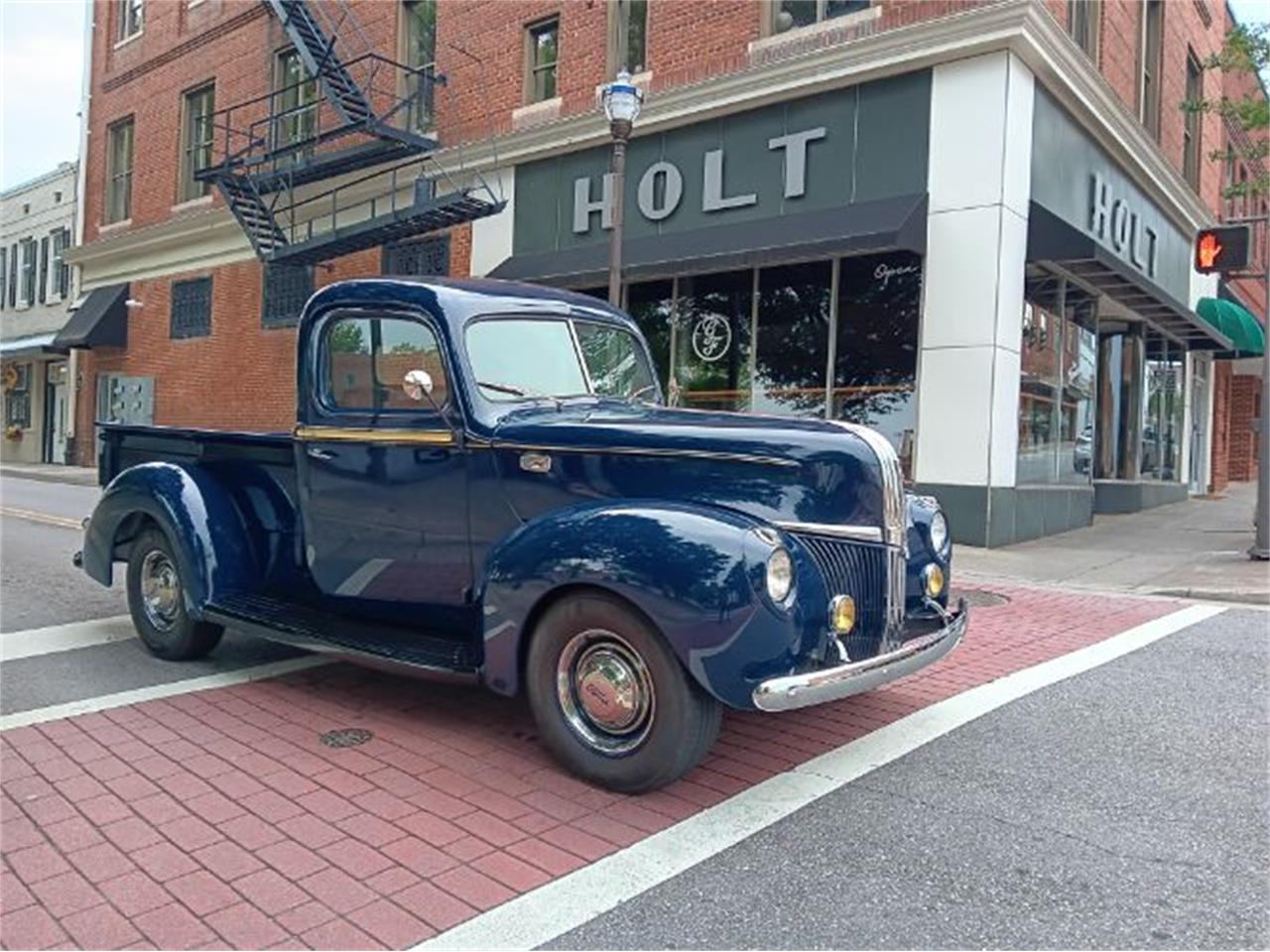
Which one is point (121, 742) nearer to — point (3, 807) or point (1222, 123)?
point (3, 807)

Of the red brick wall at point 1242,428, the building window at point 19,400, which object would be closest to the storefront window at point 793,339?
the red brick wall at point 1242,428

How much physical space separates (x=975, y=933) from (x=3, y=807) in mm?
3381

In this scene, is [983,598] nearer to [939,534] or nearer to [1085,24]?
[939,534]

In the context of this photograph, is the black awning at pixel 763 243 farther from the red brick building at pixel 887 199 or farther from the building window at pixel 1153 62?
the building window at pixel 1153 62

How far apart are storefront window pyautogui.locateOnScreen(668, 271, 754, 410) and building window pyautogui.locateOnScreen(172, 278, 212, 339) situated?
1340cm

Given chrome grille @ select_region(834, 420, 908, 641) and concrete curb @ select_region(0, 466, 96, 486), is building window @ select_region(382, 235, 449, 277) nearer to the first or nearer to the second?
concrete curb @ select_region(0, 466, 96, 486)

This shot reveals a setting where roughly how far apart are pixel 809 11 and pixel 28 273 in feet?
95.2

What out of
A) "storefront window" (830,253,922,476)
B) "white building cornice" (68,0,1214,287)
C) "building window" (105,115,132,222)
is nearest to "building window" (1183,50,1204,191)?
"white building cornice" (68,0,1214,287)

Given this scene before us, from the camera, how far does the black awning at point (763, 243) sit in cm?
1142

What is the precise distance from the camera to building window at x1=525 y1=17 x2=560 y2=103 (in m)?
16.4

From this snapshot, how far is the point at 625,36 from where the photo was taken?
50.1 ft

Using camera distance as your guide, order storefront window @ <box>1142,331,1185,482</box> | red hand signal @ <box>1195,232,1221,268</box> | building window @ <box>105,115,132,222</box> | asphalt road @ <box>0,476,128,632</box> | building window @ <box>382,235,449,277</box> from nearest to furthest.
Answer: asphalt road @ <box>0,476,128,632</box> < red hand signal @ <box>1195,232,1221,268</box> < building window @ <box>382,235,449,277</box> < storefront window @ <box>1142,331,1185,482</box> < building window @ <box>105,115,132,222</box>

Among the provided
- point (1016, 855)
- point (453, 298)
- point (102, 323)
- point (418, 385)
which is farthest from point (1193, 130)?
point (102, 323)

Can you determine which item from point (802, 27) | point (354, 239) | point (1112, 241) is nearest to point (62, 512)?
point (354, 239)
